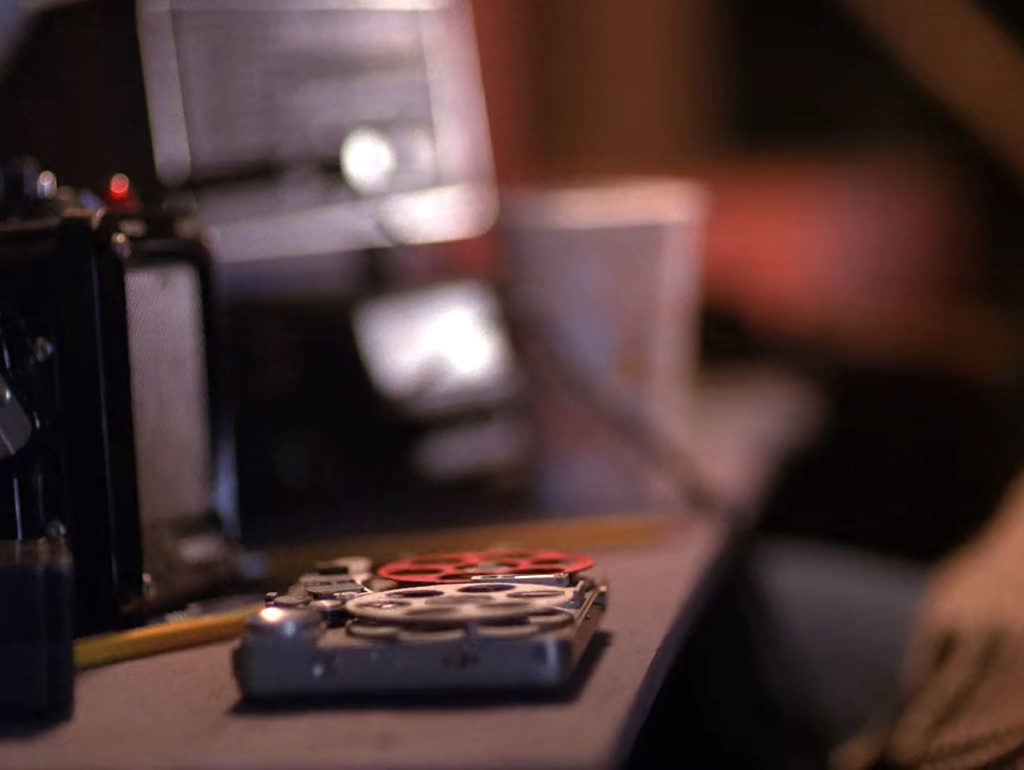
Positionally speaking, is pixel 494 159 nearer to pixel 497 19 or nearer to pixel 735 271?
pixel 497 19

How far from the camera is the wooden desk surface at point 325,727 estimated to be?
1.68 feet

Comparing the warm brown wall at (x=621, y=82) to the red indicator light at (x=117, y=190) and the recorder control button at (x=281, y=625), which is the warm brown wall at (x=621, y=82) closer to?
the red indicator light at (x=117, y=190)

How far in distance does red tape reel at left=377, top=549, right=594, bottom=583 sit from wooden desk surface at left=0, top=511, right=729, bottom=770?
5 cm

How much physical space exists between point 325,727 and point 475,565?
21cm

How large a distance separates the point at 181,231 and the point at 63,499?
22 cm

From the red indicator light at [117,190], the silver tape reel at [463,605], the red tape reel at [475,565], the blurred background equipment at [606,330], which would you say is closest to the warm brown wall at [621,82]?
the blurred background equipment at [606,330]

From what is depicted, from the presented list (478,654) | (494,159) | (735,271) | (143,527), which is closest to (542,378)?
(143,527)

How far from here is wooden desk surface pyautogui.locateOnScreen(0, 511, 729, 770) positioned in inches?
20.2

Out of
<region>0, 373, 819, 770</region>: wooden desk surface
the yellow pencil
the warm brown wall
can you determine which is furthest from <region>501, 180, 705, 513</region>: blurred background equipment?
the warm brown wall

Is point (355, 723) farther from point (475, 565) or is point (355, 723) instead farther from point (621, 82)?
point (621, 82)

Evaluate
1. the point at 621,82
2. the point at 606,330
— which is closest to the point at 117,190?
the point at 606,330

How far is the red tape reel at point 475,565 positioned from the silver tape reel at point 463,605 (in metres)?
0.03

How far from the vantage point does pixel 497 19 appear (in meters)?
2.88

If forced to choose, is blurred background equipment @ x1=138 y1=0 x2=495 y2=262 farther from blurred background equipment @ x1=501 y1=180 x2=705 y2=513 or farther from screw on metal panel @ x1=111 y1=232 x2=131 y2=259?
screw on metal panel @ x1=111 y1=232 x2=131 y2=259
